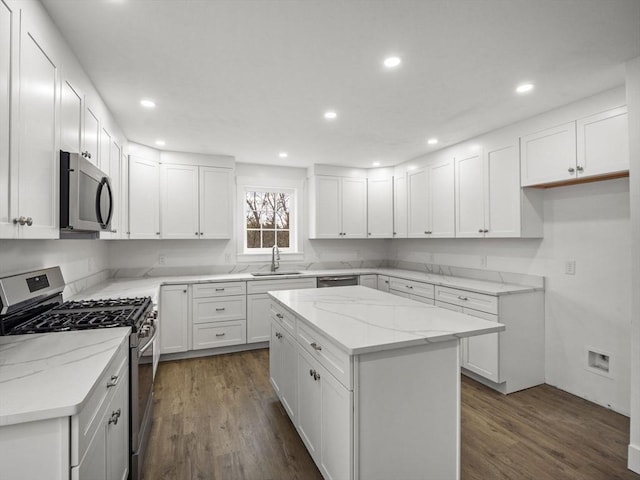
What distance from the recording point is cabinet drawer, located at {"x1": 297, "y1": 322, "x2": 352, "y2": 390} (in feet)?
4.85

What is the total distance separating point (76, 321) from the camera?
1.76m

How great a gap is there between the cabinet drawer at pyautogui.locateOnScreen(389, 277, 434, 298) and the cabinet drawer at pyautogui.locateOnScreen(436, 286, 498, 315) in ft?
0.48

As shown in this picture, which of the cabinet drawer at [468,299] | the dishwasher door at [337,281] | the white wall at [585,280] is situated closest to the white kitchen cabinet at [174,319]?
the dishwasher door at [337,281]

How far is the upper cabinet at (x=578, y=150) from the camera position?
2.41 metres

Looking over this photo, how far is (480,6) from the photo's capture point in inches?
62.5

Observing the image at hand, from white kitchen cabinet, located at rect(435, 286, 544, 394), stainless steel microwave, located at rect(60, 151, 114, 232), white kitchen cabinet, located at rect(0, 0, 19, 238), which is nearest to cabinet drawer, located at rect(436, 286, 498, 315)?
white kitchen cabinet, located at rect(435, 286, 544, 394)

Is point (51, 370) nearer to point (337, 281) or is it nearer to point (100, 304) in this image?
point (100, 304)

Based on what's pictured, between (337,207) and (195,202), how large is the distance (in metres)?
1.96

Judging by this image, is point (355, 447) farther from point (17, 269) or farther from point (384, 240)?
point (384, 240)

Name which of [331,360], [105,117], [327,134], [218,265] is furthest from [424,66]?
[218,265]

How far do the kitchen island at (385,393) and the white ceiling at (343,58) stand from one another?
61.7 inches

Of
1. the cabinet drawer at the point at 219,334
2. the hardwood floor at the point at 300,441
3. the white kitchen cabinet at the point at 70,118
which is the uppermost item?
the white kitchen cabinet at the point at 70,118

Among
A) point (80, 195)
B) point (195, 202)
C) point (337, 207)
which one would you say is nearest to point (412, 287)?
point (337, 207)

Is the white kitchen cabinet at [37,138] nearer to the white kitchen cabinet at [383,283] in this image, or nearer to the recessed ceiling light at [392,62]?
the recessed ceiling light at [392,62]
